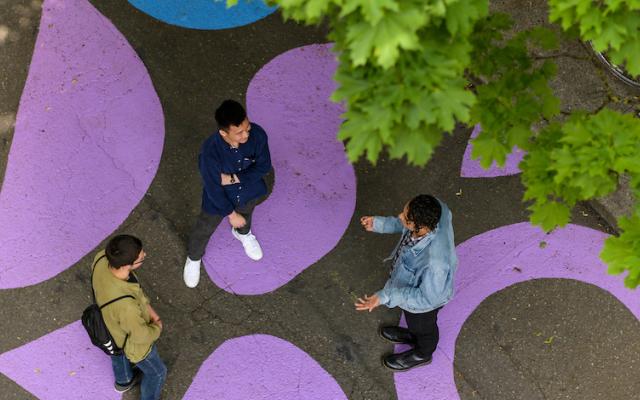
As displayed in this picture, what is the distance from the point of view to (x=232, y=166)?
421cm

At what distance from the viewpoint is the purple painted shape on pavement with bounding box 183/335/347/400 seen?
4.95 metres

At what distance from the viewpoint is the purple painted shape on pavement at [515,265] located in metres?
5.25

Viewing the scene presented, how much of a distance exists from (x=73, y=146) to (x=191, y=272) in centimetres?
160

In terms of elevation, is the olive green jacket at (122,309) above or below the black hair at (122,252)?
below

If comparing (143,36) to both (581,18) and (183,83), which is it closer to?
(183,83)

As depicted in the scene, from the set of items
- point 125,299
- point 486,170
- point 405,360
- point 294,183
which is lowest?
point 405,360

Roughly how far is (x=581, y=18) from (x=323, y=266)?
122 inches

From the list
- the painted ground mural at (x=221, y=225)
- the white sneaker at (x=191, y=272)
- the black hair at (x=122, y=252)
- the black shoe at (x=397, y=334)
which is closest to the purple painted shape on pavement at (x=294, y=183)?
the painted ground mural at (x=221, y=225)

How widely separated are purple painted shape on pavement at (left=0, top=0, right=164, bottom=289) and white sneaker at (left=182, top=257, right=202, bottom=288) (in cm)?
74

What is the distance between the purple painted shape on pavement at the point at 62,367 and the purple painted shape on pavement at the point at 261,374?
75 centimetres

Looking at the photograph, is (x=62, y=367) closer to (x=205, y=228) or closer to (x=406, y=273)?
(x=205, y=228)

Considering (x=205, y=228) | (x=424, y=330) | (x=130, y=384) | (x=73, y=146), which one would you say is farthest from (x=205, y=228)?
(x=424, y=330)

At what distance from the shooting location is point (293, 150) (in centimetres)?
548

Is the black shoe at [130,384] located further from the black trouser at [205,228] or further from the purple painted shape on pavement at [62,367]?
the black trouser at [205,228]
